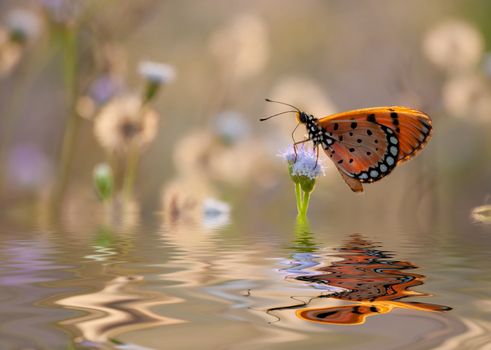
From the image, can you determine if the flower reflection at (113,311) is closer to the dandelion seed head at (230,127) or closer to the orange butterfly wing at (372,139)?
the orange butterfly wing at (372,139)

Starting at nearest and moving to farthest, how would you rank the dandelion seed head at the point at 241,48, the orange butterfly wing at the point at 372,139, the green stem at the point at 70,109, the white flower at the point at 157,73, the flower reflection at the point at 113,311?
1. the flower reflection at the point at 113,311
2. the orange butterfly wing at the point at 372,139
3. the white flower at the point at 157,73
4. the green stem at the point at 70,109
5. the dandelion seed head at the point at 241,48

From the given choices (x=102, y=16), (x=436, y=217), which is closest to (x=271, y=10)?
(x=102, y=16)

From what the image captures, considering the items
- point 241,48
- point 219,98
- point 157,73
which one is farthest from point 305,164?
point 241,48

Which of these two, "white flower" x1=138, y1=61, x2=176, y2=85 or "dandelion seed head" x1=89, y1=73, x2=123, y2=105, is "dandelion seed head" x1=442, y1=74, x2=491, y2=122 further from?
"dandelion seed head" x1=89, y1=73, x2=123, y2=105

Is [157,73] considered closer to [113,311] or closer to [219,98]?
[219,98]

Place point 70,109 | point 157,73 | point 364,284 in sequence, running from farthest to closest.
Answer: point 70,109 < point 157,73 < point 364,284

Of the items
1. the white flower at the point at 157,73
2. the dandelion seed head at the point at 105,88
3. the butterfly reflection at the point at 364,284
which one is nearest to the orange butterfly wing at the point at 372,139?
the butterfly reflection at the point at 364,284

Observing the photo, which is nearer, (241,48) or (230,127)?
(230,127)
